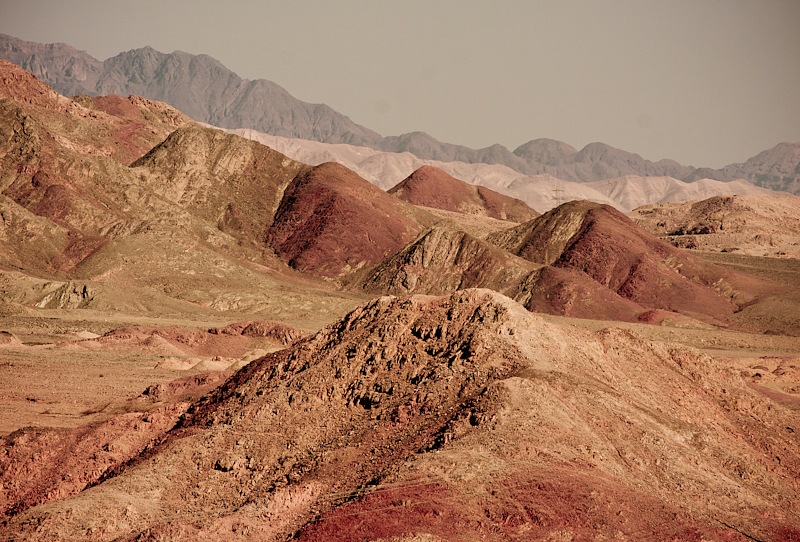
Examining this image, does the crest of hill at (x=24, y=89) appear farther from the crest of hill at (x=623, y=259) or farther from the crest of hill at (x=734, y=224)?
the crest of hill at (x=734, y=224)

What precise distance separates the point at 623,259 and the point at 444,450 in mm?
82272

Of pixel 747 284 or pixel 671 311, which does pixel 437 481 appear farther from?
pixel 747 284

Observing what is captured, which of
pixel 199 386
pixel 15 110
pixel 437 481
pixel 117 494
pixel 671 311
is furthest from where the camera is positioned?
pixel 15 110

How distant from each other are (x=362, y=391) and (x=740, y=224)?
13230 cm

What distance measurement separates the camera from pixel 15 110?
302ft

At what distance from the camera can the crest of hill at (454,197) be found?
153 metres

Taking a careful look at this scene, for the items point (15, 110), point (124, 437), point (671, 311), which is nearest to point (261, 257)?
point (15, 110)

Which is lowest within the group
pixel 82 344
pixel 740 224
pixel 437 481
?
pixel 82 344

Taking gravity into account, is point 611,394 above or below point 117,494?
above

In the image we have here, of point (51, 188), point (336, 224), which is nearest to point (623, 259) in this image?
point (336, 224)

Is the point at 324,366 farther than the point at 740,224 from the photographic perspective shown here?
No

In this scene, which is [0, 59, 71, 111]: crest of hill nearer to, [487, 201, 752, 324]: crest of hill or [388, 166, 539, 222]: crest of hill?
[388, 166, 539, 222]: crest of hill

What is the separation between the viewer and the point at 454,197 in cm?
15725

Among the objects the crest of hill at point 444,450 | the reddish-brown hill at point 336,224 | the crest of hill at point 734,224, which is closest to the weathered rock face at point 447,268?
the reddish-brown hill at point 336,224
